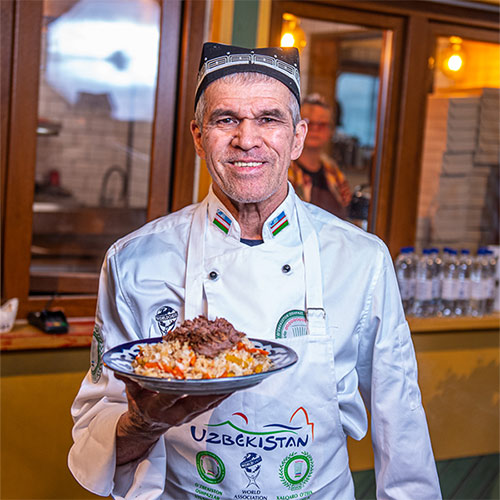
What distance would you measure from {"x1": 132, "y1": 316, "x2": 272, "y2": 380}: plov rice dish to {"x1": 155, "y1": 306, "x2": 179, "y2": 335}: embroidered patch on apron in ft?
0.75

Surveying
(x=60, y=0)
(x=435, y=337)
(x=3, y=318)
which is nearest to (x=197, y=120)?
(x=3, y=318)

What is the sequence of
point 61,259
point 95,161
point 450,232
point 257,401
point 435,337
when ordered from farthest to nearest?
1. point 95,161
2. point 61,259
3. point 450,232
4. point 435,337
5. point 257,401

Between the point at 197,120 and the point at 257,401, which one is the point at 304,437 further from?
the point at 197,120

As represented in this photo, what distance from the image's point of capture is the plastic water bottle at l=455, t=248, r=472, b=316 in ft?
10.2

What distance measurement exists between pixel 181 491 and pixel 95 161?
491 centimetres

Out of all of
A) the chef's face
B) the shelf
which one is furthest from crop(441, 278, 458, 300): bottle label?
the chef's face

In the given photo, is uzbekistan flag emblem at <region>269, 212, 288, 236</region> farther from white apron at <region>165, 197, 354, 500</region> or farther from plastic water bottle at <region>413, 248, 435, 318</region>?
plastic water bottle at <region>413, 248, 435, 318</region>

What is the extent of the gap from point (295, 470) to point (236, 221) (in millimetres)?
545

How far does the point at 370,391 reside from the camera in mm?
1559

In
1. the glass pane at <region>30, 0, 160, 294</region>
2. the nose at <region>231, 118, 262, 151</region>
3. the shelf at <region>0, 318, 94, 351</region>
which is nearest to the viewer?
the nose at <region>231, 118, 262, 151</region>

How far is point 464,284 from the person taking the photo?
10.2ft

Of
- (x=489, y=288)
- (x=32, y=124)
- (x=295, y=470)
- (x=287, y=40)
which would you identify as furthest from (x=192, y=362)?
(x=489, y=288)

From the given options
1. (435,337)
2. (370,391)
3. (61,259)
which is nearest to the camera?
(370,391)

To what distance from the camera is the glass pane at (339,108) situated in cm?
323
